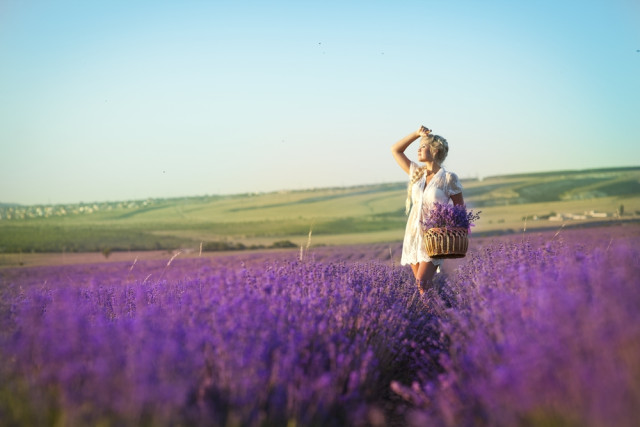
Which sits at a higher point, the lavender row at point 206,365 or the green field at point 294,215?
the green field at point 294,215

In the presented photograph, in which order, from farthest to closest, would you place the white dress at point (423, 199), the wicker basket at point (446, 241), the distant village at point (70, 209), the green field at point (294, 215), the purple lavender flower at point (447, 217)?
the distant village at point (70, 209)
the green field at point (294, 215)
the white dress at point (423, 199)
the purple lavender flower at point (447, 217)
the wicker basket at point (446, 241)

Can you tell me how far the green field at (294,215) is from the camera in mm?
20953

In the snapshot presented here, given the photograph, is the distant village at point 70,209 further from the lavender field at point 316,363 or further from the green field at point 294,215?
the lavender field at point 316,363

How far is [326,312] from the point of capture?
317 centimetres

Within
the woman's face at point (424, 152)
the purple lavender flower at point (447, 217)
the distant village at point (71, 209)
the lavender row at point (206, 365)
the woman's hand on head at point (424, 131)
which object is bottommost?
the lavender row at point (206, 365)

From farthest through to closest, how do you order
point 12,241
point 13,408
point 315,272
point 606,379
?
point 12,241, point 315,272, point 13,408, point 606,379

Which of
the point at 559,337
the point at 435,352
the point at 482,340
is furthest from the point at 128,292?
the point at 559,337

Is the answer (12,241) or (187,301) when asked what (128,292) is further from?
(12,241)

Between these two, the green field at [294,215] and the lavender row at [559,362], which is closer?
the lavender row at [559,362]

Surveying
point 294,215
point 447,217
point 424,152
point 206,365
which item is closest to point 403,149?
point 424,152

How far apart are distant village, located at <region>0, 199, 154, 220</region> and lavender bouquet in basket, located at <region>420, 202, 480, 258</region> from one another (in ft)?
122

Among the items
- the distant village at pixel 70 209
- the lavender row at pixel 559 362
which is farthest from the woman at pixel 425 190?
the distant village at pixel 70 209

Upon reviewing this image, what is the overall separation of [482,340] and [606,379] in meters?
0.83

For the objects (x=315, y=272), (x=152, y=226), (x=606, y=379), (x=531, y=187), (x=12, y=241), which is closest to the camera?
(x=606, y=379)
